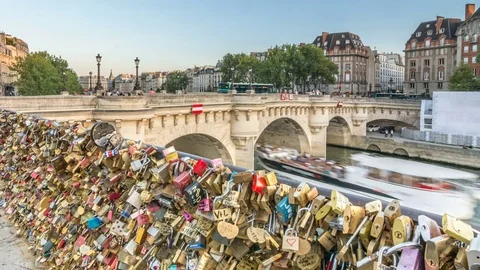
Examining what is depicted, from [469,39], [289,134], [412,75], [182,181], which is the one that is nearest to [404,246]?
[182,181]

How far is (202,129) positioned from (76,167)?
19.8m

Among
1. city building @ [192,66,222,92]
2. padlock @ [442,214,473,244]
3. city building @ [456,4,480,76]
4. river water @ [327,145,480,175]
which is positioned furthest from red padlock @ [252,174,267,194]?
city building @ [192,66,222,92]

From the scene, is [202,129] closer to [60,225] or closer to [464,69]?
[60,225]

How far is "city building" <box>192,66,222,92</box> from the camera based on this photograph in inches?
5635

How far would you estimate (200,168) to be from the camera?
4.35m

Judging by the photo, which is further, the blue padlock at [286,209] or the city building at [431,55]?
the city building at [431,55]

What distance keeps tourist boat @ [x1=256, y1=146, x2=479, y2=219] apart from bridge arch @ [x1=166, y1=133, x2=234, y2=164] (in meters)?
9.35

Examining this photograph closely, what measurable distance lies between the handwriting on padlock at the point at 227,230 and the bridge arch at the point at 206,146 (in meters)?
23.7

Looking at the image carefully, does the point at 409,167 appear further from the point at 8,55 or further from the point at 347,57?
the point at 8,55

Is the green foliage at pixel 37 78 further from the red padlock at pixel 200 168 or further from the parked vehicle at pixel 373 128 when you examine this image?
the red padlock at pixel 200 168

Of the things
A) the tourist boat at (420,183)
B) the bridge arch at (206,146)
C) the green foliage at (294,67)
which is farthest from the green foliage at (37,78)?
the tourist boat at (420,183)

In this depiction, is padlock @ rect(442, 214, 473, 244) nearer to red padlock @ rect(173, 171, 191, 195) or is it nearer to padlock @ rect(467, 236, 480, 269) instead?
padlock @ rect(467, 236, 480, 269)

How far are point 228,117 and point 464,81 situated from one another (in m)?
41.7

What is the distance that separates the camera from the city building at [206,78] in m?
143
